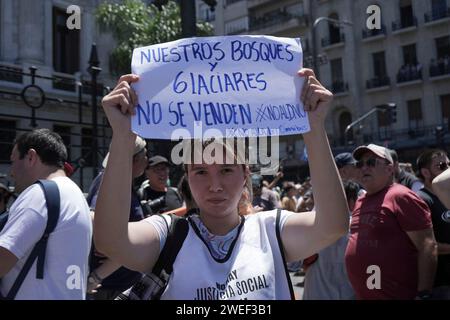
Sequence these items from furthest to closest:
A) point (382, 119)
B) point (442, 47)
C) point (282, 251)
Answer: point (382, 119) < point (442, 47) < point (282, 251)

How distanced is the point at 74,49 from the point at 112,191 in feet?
46.5

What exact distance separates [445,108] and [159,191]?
96.0ft

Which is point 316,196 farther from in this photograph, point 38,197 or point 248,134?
point 38,197

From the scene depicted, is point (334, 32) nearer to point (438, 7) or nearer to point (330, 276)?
point (438, 7)

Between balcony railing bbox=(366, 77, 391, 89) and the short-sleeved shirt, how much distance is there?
30669 mm

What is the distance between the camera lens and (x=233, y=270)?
1.64m

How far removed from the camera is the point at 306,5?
3472cm

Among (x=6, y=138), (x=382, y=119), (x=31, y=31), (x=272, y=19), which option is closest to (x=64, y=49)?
(x=31, y=31)

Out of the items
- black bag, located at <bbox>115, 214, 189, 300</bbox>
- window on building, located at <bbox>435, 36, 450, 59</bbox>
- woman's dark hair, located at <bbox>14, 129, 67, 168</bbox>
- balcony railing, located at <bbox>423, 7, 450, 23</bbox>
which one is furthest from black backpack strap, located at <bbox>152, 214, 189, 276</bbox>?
window on building, located at <bbox>435, 36, 450, 59</bbox>

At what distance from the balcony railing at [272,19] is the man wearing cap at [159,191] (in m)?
32.0

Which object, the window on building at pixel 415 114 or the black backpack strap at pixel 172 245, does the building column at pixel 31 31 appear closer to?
the black backpack strap at pixel 172 245

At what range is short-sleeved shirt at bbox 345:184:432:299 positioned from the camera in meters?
3.16

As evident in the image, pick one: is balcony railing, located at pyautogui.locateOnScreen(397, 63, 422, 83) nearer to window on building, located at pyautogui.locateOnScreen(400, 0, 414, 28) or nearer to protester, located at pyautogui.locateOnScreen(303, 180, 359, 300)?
window on building, located at pyautogui.locateOnScreen(400, 0, 414, 28)

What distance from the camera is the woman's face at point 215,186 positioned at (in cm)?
177
